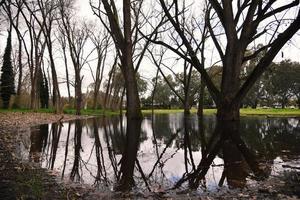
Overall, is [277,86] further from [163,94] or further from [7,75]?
[7,75]

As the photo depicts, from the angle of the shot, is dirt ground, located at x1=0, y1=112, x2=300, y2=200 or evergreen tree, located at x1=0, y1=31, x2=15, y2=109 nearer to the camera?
dirt ground, located at x1=0, y1=112, x2=300, y2=200

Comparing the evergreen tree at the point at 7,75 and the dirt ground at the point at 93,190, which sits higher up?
the evergreen tree at the point at 7,75

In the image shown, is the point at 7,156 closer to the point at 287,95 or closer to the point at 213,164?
the point at 213,164

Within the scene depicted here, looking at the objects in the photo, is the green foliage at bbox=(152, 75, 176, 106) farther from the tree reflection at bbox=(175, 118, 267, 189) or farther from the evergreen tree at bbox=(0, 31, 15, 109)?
the tree reflection at bbox=(175, 118, 267, 189)

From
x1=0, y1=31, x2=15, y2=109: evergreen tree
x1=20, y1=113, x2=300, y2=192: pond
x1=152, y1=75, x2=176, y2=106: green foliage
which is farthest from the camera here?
x1=152, y1=75, x2=176, y2=106: green foliage

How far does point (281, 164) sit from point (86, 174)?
346cm

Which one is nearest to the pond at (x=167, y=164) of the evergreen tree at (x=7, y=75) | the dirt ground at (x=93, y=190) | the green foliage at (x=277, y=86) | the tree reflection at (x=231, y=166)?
the tree reflection at (x=231, y=166)

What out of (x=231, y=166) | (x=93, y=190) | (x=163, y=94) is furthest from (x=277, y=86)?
(x=93, y=190)

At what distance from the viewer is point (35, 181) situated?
4.48 m

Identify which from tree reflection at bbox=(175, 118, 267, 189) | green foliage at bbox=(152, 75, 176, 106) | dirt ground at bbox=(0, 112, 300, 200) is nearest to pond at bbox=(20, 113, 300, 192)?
tree reflection at bbox=(175, 118, 267, 189)

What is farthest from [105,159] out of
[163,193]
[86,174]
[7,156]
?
[163,193]

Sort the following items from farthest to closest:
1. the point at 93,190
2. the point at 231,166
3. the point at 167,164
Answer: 1. the point at 167,164
2. the point at 231,166
3. the point at 93,190

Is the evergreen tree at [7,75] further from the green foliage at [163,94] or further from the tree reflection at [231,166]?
the green foliage at [163,94]

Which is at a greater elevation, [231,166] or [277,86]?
[277,86]
